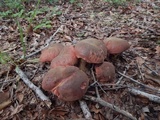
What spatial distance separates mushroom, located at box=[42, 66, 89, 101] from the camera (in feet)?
7.04

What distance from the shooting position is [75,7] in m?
6.18

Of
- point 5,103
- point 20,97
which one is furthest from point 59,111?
point 5,103

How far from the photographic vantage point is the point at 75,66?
98.3 inches

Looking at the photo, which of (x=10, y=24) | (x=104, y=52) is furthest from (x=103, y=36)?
(x=10, y=24)

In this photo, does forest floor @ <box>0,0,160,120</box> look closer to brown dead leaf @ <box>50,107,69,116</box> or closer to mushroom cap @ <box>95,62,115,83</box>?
brown dead leaf @ <box>50,107,69,116</box>

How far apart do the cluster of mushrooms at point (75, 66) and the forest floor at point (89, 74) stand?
271 mm

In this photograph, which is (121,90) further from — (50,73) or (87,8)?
(87,8)

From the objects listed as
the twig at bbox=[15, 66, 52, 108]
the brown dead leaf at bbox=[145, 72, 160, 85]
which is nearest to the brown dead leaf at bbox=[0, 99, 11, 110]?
the twig at bbox=[15, 66, 52, 108]

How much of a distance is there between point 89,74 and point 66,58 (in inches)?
16.6

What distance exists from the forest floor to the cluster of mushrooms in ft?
0.89

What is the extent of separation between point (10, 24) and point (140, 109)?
13.8 ft

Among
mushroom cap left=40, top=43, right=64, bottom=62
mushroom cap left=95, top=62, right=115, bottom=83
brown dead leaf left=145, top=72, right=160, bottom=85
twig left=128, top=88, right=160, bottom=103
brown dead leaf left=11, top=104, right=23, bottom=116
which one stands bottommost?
brown dead leaf left=145, top=72, right=160, bottom=85

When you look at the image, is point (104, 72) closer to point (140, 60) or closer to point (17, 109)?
point (140, 60)

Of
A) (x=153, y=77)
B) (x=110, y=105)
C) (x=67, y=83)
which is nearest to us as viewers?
(x=67, y=83)
